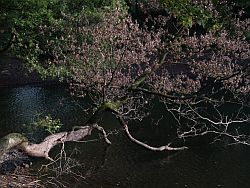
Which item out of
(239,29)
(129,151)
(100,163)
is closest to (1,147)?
(100,163)

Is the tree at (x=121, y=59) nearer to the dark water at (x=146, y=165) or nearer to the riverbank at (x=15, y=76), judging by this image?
the dark water at (x=146, y=165)

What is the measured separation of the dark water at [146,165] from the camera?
15.4 m

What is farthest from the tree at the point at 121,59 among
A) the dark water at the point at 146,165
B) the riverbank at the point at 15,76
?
the riverbank at the point at 15,76

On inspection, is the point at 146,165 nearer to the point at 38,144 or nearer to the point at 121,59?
the point at 38,144

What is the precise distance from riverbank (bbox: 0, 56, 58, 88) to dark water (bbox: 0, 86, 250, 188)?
8.49 metres

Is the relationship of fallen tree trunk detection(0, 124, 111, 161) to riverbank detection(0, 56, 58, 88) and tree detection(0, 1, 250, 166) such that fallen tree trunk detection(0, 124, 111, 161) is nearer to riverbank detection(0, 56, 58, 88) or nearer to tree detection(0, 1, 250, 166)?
tree detection(0, 1, 250, 166)

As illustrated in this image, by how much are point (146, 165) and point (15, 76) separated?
16.3 metres

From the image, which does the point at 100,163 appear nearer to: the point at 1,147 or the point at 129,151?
the point at 129,151

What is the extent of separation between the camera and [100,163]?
16.9 m

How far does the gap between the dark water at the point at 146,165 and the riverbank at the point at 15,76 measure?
27.8 feet

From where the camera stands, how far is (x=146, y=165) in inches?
666

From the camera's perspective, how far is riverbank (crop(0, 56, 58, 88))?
30258 mm

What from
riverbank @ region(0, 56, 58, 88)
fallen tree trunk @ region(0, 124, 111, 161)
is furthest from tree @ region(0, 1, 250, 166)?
riverbank @ region(0, 56, 58, 88)

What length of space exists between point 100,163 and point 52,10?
6.04 meters
